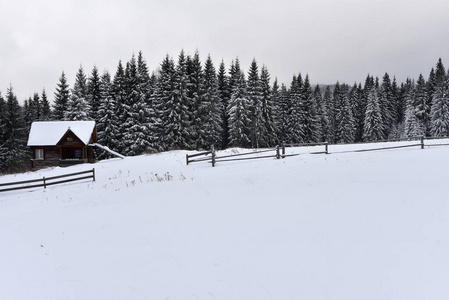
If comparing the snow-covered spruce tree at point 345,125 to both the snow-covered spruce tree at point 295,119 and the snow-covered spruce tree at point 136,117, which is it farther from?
the snow-covered spruce tree at point 136,117

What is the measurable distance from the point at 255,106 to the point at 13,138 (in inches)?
1715

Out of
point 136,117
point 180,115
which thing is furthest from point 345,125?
point 136,117

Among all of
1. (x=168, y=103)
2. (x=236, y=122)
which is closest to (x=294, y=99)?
(x=236, y=122)

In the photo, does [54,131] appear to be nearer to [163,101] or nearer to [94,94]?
[94,94]

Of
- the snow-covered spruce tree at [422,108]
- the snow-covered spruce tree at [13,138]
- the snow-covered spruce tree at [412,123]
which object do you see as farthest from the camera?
the snow-covered spruce tree at [422,108]

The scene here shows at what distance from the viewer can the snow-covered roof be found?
1419 inches

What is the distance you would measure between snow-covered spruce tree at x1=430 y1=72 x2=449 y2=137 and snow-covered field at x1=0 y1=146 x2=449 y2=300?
52.3 meters

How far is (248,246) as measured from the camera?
18.7 feet

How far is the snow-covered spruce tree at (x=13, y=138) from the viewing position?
1766 inches

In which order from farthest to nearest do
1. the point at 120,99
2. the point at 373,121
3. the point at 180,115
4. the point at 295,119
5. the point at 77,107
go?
the point at 373,121, the point at 295,119, the point at 77,107, the point at 120,99, the point at 180,115

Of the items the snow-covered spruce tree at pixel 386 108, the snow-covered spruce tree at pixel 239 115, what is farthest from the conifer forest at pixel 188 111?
the snow-covered spruce tree at pixel 386 108

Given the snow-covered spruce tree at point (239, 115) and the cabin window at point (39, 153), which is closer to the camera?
the cabin window at point (39, 153)

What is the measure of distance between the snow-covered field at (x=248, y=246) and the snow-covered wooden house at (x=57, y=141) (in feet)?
94.9

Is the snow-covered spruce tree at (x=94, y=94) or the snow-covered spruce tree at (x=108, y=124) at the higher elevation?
the snow-covered spruce tree at (x=94, y=94)
